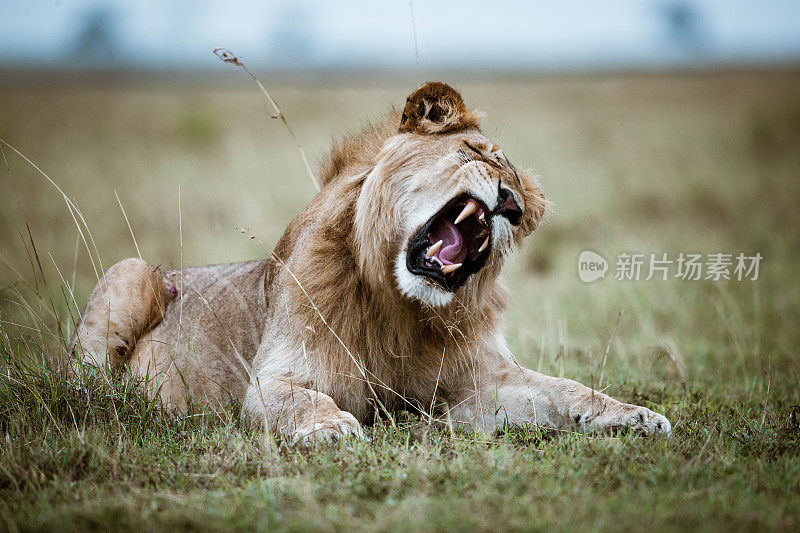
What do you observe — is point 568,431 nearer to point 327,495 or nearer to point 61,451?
point 327,495

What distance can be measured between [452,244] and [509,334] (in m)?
3.26

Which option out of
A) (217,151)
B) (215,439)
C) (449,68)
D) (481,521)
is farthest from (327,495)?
(449,68)

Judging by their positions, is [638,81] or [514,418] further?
[638,81]

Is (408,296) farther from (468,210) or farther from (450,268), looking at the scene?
(468,210)

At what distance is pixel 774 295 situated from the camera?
841 centimetres

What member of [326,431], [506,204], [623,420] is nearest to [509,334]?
[623,420]

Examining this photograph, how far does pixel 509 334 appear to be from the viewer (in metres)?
6.79

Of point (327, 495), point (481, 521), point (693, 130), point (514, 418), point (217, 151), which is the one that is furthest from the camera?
point (693, 130)

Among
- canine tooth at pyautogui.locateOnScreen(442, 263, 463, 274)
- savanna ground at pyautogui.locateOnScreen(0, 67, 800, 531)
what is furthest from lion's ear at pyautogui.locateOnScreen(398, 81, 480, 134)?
canine tooth at pyautogui.locateOnScreen(442, 263, 463, 274)

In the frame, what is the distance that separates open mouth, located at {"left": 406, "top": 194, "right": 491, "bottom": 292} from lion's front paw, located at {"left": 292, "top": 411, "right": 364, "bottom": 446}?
2.51ft

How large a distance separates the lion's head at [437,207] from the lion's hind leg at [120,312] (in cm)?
165

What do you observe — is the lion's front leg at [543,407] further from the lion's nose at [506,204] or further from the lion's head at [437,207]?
the lion's nose at [506,204]

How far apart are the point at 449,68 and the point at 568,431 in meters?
55.5

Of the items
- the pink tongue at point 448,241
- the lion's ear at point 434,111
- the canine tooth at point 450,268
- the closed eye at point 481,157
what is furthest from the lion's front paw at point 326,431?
the lion's ear at point 434,111
